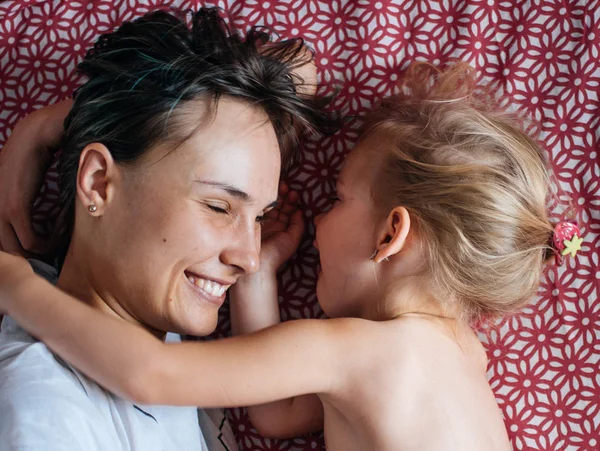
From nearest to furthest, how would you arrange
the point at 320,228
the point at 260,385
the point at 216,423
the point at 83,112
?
the point at 260,385 → the point at 83,112 → the point at 320,228 → the point at 216,423

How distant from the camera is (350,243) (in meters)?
1.47

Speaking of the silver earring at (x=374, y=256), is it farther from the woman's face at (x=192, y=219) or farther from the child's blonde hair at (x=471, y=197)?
the woman's face at (x=192, y=219)

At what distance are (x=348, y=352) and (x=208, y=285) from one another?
0.31 meters

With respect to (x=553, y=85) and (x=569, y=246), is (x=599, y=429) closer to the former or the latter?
(x=569, y=246)

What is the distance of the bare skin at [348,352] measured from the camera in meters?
1.27

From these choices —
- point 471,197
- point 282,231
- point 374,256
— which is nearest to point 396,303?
point 374,256

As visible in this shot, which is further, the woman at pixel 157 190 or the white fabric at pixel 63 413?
the woman at pixel 157 190

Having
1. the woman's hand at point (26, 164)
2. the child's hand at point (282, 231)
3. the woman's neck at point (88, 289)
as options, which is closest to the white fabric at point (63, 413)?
the woman's neck at point (88, 289)

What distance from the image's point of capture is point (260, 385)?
1.30 metres

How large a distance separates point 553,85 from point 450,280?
0.61 metres

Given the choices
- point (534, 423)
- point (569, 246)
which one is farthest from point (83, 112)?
point (534, 423)

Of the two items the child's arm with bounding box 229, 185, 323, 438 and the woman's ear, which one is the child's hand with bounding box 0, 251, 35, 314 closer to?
the woman's ear

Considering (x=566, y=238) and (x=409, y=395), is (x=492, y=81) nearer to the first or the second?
(x=566, y=238)

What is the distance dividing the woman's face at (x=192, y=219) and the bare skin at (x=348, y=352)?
10 cm
